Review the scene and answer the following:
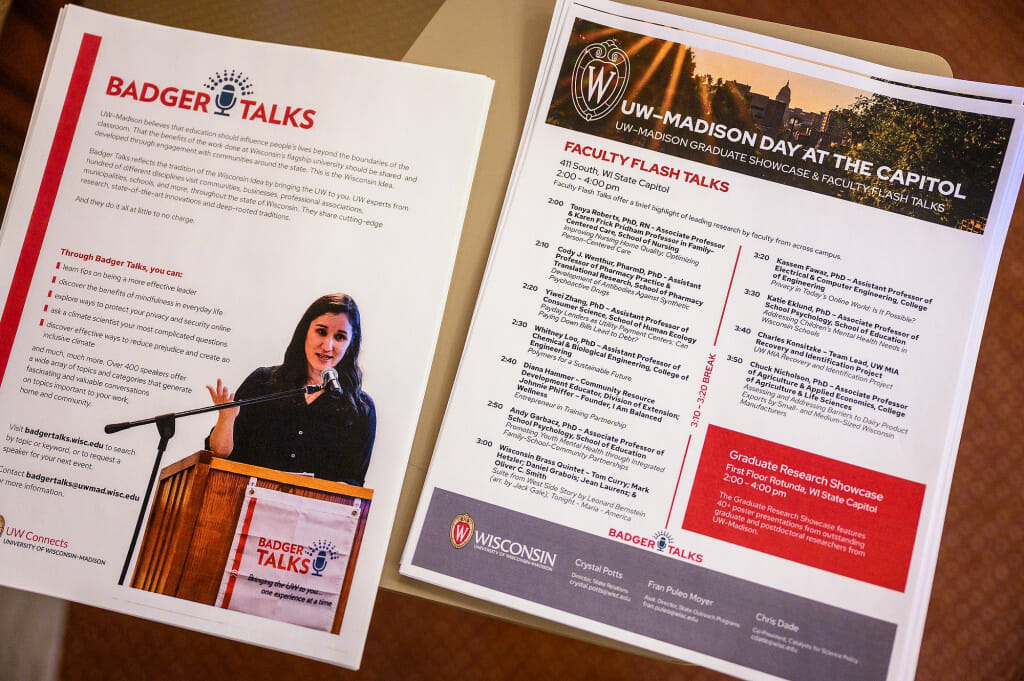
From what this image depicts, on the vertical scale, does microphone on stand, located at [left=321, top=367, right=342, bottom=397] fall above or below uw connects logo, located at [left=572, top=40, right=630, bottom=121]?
below

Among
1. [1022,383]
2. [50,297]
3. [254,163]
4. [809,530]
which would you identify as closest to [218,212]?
[254,163]

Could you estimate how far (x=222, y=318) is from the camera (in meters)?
0.56

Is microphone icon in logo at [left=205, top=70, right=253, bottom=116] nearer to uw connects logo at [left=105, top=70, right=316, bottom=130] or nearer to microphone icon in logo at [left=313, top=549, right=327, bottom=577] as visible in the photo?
uw connects logo at [left=105, top=70, right=316, bottom=130]

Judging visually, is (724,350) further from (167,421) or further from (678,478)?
(167,421)

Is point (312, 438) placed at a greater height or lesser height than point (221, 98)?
lesser

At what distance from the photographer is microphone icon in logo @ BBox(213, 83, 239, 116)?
58 cm

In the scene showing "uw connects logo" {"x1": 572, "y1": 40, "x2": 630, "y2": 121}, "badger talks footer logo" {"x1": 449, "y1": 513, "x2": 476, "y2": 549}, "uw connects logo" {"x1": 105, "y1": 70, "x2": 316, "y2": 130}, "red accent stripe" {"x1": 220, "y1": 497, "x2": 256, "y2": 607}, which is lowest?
"red accent stripe" {"x1": 220, "y1": 497, "x2": 256, "y2": 607}

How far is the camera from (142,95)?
58 centimetres

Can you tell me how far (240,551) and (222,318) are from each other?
0.67 feet

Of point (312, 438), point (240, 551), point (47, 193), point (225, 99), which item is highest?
point (225, 99)

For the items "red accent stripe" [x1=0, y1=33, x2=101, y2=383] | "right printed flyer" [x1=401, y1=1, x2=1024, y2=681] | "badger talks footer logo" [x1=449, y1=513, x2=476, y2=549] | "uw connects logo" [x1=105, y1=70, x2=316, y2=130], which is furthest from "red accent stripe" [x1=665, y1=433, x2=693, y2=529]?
"red accent stripe" [x1=0, y1=33, x2=101, y2=383]

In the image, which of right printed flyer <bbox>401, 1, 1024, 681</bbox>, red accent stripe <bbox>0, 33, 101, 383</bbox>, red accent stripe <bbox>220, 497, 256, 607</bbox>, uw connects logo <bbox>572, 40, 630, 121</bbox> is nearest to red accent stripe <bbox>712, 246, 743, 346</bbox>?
right printed flyer <bbox>401, 1, 1024, 681</bbox>

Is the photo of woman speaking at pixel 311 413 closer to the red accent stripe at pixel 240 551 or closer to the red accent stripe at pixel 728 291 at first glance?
the red accent stripe at pixel 240 551

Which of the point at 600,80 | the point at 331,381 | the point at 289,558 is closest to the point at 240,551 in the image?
the point at 289,558
